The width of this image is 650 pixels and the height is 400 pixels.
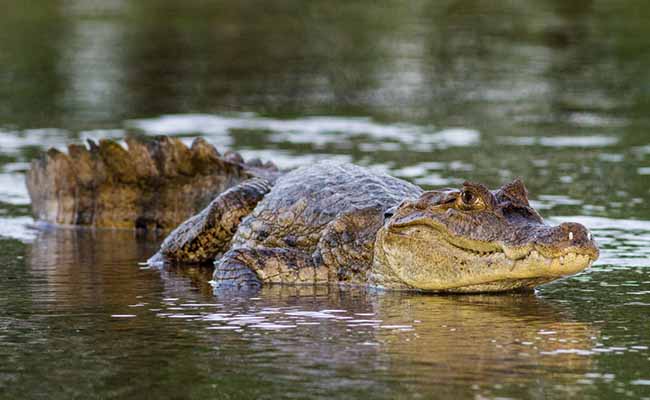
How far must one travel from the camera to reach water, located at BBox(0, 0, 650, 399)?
7.38 m

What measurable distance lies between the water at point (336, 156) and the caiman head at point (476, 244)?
18 centimetres

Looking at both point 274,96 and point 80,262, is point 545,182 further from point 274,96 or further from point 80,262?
point 274,96

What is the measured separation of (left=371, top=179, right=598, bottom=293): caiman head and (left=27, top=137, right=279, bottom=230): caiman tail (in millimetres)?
3158

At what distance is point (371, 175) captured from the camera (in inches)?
418

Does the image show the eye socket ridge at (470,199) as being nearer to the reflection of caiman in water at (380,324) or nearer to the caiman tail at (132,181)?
the reflection of caiman in water at (380,324)

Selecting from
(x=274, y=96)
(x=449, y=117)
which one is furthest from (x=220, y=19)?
(x=449, y=117)

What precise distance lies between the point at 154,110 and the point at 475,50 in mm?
9146

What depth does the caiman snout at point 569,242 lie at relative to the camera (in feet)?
28.8

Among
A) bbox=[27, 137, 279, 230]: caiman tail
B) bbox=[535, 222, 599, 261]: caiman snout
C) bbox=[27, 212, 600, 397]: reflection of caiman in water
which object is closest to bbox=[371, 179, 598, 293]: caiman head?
bbox=[535, 222, 599, 261]: caiman snout

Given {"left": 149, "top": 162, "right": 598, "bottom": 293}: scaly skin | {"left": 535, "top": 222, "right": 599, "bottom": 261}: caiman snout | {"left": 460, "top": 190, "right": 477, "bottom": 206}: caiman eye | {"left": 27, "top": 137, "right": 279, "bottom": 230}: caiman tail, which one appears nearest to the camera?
{"left": 535, "top": 222, "right": 599, "bottom": 261}: caiman snout

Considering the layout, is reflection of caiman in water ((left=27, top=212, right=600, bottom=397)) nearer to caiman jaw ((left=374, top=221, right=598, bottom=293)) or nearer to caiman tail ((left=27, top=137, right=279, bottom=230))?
caiman jaw ((left=374, top=221, right=598, bottom=293))

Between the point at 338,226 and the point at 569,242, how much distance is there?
1790 millimetres

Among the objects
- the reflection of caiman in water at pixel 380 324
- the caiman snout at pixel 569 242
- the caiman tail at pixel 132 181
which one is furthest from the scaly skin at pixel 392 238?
the caiman tail at pixel 132 181

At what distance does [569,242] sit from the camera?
8.77 m
